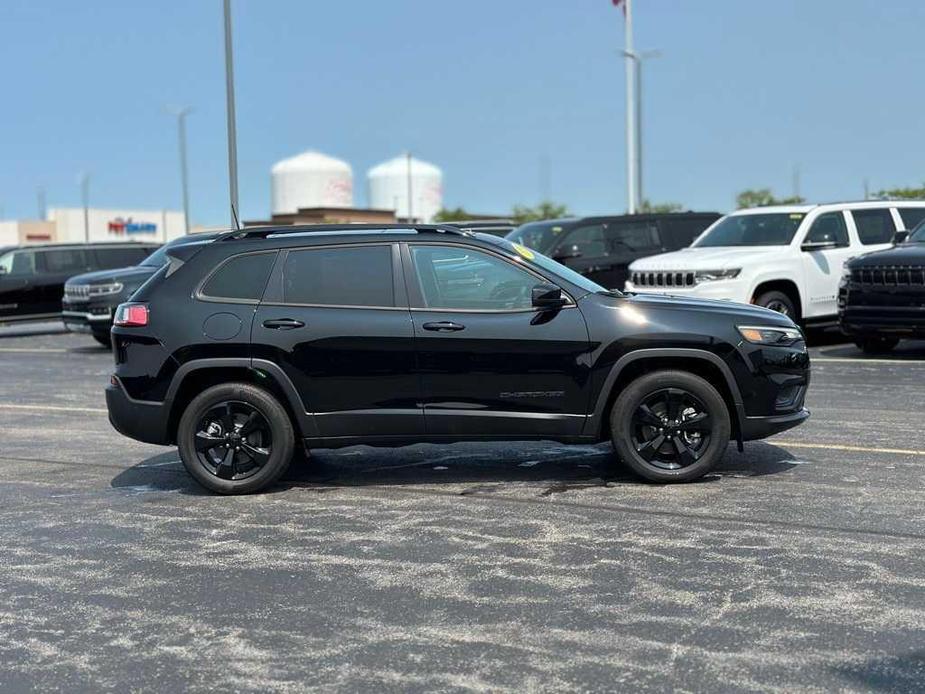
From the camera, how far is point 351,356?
747cm

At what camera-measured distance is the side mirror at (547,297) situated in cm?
739

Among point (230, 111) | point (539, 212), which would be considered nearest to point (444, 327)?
point (230, 111)

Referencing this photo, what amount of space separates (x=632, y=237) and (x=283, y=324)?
42.5 ft

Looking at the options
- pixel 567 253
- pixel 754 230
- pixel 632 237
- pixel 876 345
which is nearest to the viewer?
pixel 876 345

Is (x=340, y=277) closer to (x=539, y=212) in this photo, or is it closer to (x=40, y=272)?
(x=40, y=272)

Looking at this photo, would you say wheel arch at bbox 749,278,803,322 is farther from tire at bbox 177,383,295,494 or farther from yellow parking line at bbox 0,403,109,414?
tire at bbox 177,383,295,494

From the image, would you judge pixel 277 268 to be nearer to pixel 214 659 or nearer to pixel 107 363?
pixel 214 659

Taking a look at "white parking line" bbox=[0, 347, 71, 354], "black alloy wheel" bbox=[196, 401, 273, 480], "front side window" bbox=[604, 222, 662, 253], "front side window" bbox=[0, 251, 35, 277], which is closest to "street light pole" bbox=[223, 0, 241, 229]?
"white parking line" bbox=[0, 347, 71, 354]

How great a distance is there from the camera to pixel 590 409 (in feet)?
24.5

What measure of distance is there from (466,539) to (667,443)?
183cm

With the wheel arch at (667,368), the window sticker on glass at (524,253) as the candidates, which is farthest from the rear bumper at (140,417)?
the wheel arch at (667,368)

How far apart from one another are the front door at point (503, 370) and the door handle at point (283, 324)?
757 millimetres

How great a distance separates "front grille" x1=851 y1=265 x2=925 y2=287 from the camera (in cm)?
1405

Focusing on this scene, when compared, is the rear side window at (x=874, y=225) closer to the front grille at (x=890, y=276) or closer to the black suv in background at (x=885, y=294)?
the black suv in background at (x=885, y=294)
